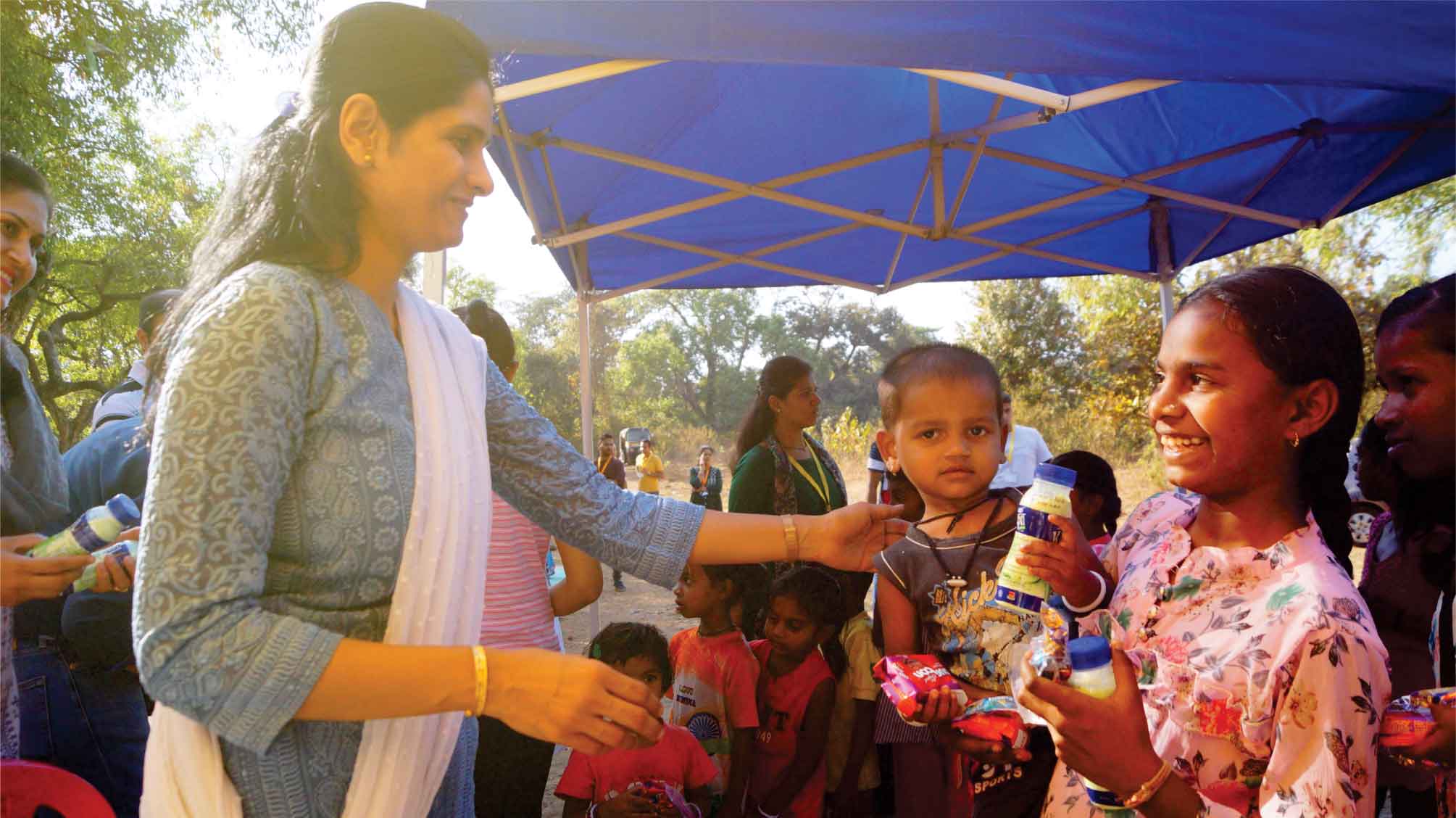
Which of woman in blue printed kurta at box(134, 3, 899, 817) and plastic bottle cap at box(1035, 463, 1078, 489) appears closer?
woman in blue printed kurta at box(134, 3, 899, 817)

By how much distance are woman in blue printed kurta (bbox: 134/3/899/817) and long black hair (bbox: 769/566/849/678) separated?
6.40 feet

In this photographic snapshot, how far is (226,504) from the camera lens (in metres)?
1.18

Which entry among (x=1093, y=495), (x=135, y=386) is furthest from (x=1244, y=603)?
(x=135, y=386)

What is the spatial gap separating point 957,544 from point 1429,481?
108cm

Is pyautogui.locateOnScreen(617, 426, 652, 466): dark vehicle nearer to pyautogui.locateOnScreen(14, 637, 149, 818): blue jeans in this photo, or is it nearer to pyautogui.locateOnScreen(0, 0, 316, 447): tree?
pyautogui.locateOnScreen(0, 0, 316, 447): tree

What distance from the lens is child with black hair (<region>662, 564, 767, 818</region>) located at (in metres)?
3.39

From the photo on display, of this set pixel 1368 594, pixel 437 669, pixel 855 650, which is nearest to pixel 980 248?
pixel 855 650

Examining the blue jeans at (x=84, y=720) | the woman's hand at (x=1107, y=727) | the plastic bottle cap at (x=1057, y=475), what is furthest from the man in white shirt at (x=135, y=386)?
the woman's hand at (x=1107, y=727)

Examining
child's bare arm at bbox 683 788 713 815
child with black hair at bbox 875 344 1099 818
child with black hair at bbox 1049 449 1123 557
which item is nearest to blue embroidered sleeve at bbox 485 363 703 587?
child with black hair at bbox 875 344 1099 818

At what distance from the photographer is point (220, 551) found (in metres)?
1.18

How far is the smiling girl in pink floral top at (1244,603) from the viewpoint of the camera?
1.34 metres

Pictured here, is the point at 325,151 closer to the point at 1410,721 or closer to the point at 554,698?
the point at 554,698

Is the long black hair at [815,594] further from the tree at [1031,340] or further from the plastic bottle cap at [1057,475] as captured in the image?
the tree at [1031,340]

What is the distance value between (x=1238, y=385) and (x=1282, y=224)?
4882mm
